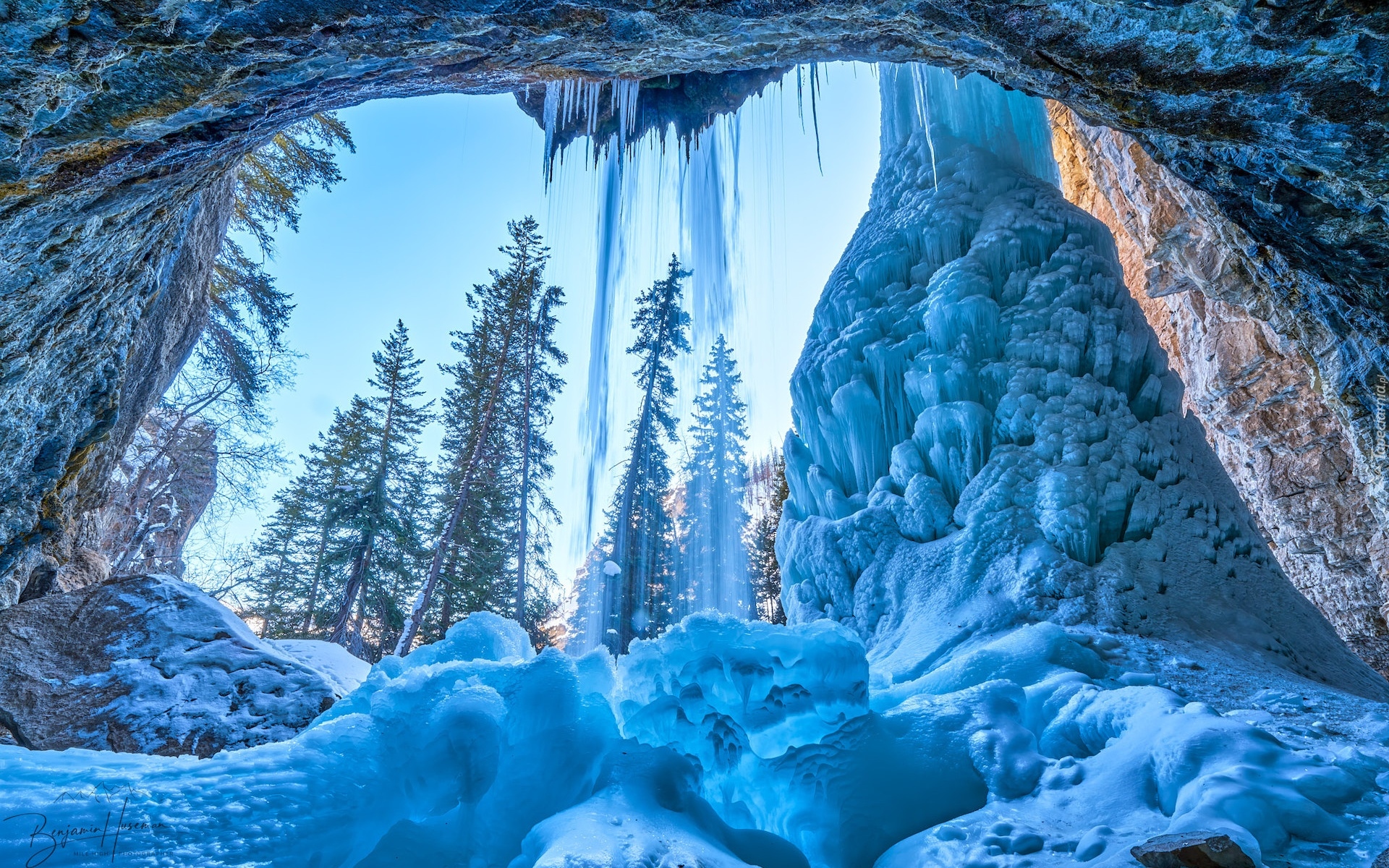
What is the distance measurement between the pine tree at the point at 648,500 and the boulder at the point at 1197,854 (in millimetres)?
15258

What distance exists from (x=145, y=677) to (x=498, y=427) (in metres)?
14.0

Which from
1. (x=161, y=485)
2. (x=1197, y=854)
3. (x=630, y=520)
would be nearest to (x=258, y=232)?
(x=161, y=485)

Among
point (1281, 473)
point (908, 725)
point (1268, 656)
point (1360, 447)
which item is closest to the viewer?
point (908, 725)

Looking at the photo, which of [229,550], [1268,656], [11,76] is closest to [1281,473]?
[1268,656]

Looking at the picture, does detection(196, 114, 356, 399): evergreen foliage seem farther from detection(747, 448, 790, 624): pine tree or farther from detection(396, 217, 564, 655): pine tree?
detection(747, 448, 790, 624): pine tree

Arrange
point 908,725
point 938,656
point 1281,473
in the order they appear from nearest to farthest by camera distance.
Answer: point 908,725
point 938,656
point 1281,473

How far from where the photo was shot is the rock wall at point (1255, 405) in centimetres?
806

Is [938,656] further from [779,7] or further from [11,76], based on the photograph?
[11,76]

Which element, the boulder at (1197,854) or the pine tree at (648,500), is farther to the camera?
the pine tree at (648,500)

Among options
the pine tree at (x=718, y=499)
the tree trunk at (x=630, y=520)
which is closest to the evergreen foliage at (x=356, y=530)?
the tree trunk at (x=630, y=520)

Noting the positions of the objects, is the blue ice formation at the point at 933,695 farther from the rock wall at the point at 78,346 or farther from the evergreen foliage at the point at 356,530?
the evergreen foliage at the point at 356,530

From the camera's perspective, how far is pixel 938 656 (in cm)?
448

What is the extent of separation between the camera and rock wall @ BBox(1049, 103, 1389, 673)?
317 inches

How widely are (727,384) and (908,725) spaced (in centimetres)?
2000
